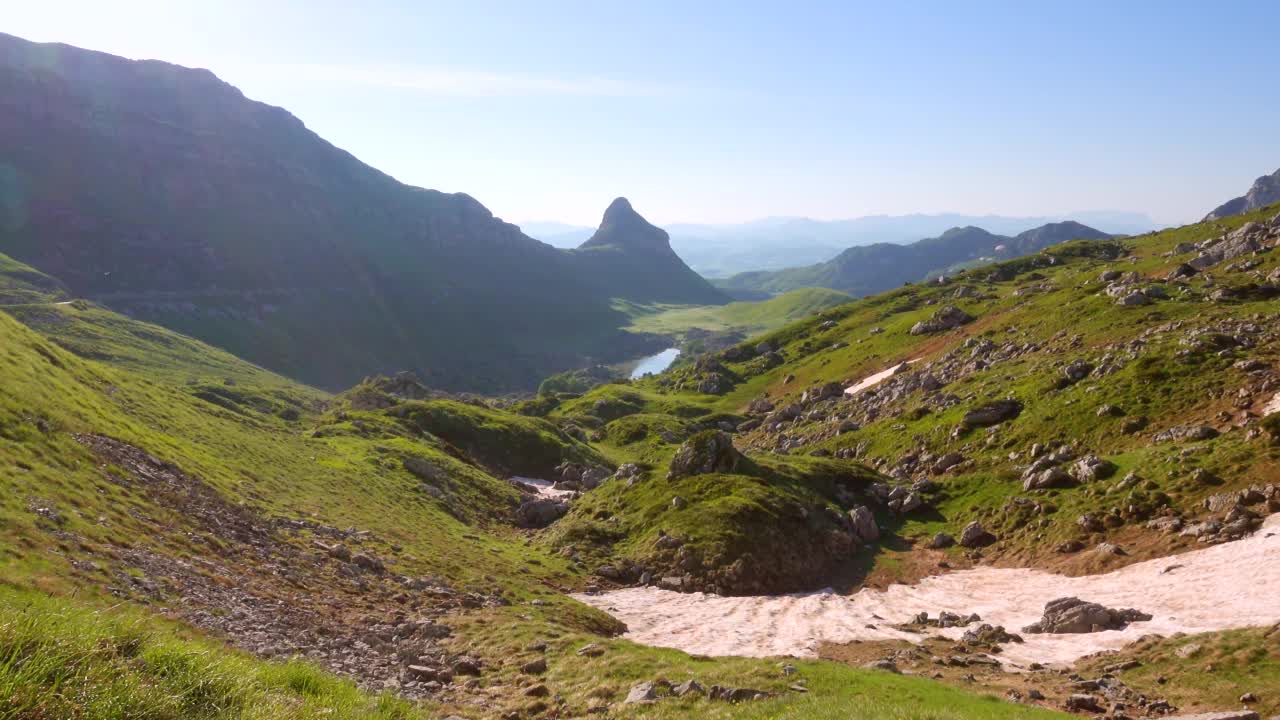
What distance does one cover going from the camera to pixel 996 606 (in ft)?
124

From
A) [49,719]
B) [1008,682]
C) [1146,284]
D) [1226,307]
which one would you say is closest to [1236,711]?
[1008,682]

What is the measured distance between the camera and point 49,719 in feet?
28.9

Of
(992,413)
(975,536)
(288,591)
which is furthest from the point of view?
(992,413)

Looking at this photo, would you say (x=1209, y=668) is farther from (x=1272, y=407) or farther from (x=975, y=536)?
(x=1272, y=407)

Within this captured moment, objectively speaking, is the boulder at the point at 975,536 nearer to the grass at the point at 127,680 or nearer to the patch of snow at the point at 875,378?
the grass at the point at 127,680

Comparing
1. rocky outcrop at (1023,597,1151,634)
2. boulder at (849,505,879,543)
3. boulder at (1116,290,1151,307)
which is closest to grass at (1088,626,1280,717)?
rocky outcrop at (1023,597,1151,634)

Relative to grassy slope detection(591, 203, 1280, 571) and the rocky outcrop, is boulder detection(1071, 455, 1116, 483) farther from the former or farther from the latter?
the rocky outcrop

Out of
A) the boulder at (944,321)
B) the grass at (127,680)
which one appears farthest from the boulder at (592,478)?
the boulder at (944,321)

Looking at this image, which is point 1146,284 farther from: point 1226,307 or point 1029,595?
point 1029,595

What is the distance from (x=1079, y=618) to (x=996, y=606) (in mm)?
6110

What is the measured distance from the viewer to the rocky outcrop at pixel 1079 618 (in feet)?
102

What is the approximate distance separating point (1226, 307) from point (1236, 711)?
62.1m

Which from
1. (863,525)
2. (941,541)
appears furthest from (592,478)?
(941,541)

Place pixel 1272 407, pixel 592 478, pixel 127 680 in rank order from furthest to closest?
pixel 592 478 → pixel 1272 407 → pixel 127 680
